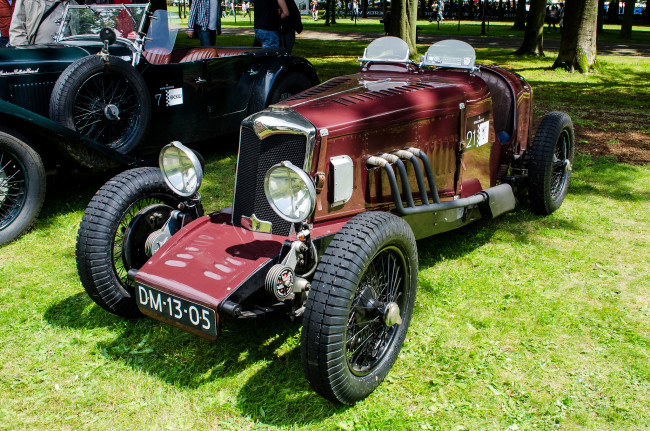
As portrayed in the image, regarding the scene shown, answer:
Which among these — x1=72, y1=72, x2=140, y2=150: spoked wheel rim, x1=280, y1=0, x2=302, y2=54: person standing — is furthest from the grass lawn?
x1=280, y1=0, x2=302, y2=54: person standing

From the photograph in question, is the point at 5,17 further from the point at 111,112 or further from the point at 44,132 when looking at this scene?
the point at 44,132

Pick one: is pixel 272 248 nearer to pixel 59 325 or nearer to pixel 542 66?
pixel 59 325

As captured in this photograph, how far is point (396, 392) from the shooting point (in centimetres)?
286

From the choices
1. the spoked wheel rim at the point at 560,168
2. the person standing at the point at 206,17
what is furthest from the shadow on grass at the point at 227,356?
the person standing at the point at 206,17

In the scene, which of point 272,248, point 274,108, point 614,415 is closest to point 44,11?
point 274,108

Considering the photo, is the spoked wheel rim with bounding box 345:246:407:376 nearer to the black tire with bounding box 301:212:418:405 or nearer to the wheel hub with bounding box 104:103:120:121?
the black tire with bounding box 301:212:418:405

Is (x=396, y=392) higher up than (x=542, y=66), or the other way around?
(x=542, y=66)

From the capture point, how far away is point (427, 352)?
3.17m

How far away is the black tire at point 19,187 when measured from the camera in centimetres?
448

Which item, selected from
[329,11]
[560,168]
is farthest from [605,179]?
[329,11]

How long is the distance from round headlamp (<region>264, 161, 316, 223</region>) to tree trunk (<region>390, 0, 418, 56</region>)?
33.4ft

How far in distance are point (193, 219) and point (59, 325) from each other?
101 cm

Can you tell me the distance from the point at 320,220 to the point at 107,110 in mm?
2824

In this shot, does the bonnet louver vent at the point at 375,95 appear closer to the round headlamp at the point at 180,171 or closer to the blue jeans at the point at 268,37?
the round headlamp at the point at 180,171
